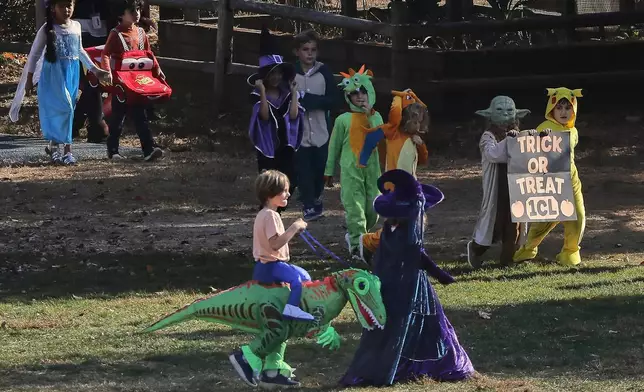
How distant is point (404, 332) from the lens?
7371mm

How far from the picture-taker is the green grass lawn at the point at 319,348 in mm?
7844

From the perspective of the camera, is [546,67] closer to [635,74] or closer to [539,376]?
[635,74]

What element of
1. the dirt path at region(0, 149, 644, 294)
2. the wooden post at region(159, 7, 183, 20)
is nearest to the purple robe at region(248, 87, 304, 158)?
the dirt path at region(0, 149, 644, 294)

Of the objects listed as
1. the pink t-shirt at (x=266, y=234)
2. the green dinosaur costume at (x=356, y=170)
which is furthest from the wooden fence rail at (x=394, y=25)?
the pink t-shirt at (x=266, y=234)

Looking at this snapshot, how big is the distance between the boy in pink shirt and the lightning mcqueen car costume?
8048 millimetres

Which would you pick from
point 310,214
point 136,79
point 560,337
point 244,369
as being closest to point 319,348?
point 244,369

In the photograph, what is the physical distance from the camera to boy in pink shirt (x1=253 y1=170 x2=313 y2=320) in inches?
284

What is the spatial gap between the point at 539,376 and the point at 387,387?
1.02 metres

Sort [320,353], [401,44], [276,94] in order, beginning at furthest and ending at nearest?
[401,44] → [276,94] → [320,353]

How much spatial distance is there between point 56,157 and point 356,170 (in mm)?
5511

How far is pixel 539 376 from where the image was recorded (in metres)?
7.89

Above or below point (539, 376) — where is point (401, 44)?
above

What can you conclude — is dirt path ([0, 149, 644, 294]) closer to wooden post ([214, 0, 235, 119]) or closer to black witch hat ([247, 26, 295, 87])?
black witch hat ([247, 26, 295, 87])

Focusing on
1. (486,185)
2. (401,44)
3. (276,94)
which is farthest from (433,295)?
(401,44)
